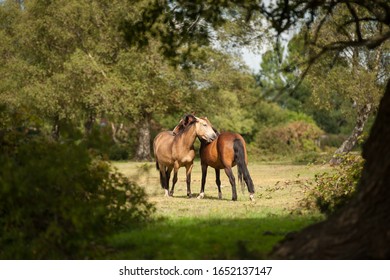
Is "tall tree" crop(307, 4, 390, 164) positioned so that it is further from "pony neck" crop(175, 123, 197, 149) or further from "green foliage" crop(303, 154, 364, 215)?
"green foliage" crop(303, 154, 364, 215)

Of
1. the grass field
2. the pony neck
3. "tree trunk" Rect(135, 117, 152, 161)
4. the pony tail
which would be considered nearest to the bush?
the grass field

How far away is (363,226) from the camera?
8195mm

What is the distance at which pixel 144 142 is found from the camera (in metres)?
56.7

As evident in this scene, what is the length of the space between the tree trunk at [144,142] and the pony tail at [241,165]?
3645 centimetres

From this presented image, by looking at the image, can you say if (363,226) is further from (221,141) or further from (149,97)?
(149,97)

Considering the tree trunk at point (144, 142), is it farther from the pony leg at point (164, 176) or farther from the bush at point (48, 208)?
the bush at point (48, 208)

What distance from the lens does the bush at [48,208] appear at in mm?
9664

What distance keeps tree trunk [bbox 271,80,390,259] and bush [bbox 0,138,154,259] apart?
8.99ft

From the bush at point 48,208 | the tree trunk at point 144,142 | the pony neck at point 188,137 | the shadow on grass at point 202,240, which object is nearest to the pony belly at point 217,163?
the pony neck at point 188,137

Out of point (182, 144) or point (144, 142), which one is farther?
point (144, 142)

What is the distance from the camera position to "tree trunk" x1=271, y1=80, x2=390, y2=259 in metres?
8.08

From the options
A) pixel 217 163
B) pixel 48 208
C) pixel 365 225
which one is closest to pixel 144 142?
pixel 217 163

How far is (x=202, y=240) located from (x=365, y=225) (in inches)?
120

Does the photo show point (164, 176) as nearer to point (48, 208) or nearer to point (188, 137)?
point (188, 137)
